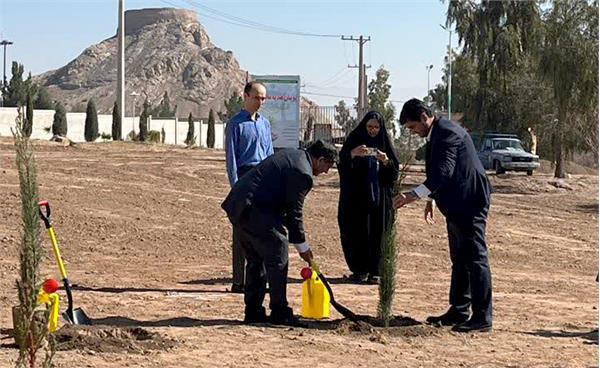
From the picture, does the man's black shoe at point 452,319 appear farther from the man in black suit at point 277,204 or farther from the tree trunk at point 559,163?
the tree trunk at point 559,163

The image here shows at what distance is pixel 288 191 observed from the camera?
8.76 meters

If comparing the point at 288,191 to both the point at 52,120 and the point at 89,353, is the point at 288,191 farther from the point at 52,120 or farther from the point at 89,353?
the point at 52,120

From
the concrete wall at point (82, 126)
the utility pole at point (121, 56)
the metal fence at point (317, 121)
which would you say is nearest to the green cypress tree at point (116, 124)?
the utility pole at point (121, 56)

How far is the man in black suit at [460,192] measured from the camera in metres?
9.08

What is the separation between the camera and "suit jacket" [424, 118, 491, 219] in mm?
9055

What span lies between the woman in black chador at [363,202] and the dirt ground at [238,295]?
0.36m

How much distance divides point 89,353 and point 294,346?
1570 mm

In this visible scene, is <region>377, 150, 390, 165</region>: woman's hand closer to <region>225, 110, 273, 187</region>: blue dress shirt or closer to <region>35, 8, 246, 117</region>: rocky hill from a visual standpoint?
<region>225, 110, 273, 187</region>: blue dress shirt

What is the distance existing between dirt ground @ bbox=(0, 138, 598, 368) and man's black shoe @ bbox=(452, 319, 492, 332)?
115mm

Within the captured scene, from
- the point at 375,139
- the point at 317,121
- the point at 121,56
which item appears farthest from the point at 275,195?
the point at 317,121

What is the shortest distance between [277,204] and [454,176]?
151 cm

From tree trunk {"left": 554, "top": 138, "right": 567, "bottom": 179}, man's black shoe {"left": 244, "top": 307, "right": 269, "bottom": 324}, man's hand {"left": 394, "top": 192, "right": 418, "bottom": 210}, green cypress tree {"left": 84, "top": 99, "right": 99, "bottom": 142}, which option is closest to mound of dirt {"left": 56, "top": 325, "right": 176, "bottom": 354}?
man's black shoe {"left": 244, "top": 307, "right": 269, "bottom": 324}

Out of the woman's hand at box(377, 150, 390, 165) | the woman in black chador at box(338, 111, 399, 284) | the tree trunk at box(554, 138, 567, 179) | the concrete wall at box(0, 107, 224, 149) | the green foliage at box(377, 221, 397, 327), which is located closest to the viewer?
the green foliage at box(377, 221, 397, 327)

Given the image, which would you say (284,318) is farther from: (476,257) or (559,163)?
(559,163)
